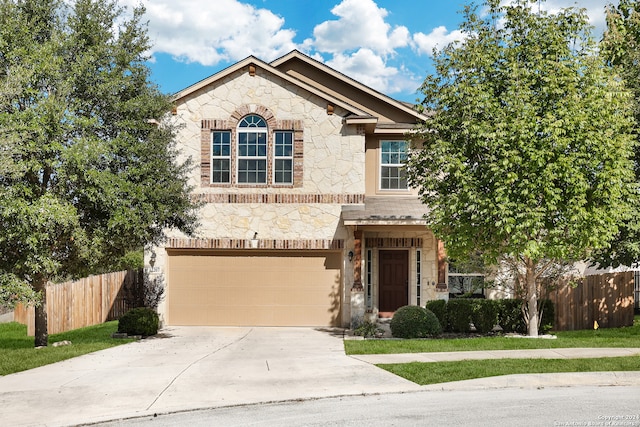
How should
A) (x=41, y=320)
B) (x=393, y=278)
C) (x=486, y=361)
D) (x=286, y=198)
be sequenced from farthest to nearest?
(x=393, y=278) → (x=286, y=198) → (x=41, y=320) → (x=486, y=361)

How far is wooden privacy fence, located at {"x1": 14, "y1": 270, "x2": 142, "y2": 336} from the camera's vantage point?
2027 centimetres

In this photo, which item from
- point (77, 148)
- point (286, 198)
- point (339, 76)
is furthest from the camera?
point (339, 76)

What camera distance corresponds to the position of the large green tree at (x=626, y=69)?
17906 millimetres

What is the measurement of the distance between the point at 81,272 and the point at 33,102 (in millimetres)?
4550

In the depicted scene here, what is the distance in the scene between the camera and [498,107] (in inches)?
629

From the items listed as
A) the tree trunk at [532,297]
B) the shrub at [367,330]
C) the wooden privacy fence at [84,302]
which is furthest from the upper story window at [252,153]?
the tree trunk at [532,297]

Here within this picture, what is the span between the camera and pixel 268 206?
20297 mm

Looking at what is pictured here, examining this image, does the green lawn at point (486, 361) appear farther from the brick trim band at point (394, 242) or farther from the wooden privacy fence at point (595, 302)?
the brick trim band at point (394, 242)

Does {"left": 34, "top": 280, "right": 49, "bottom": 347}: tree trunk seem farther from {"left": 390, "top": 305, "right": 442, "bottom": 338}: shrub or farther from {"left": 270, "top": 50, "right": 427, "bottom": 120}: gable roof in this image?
{"left": 270, "top": 50, "right": 427, "bottom": 120}: gable roof

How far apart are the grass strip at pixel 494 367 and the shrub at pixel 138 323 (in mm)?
8060

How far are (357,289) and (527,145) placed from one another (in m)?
7.02

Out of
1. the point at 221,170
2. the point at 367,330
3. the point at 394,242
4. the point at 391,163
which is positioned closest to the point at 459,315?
the point at 367,330

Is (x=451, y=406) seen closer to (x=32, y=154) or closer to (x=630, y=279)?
(x=32, y=154)

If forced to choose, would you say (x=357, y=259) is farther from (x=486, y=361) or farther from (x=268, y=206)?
(x=486, y=361)
